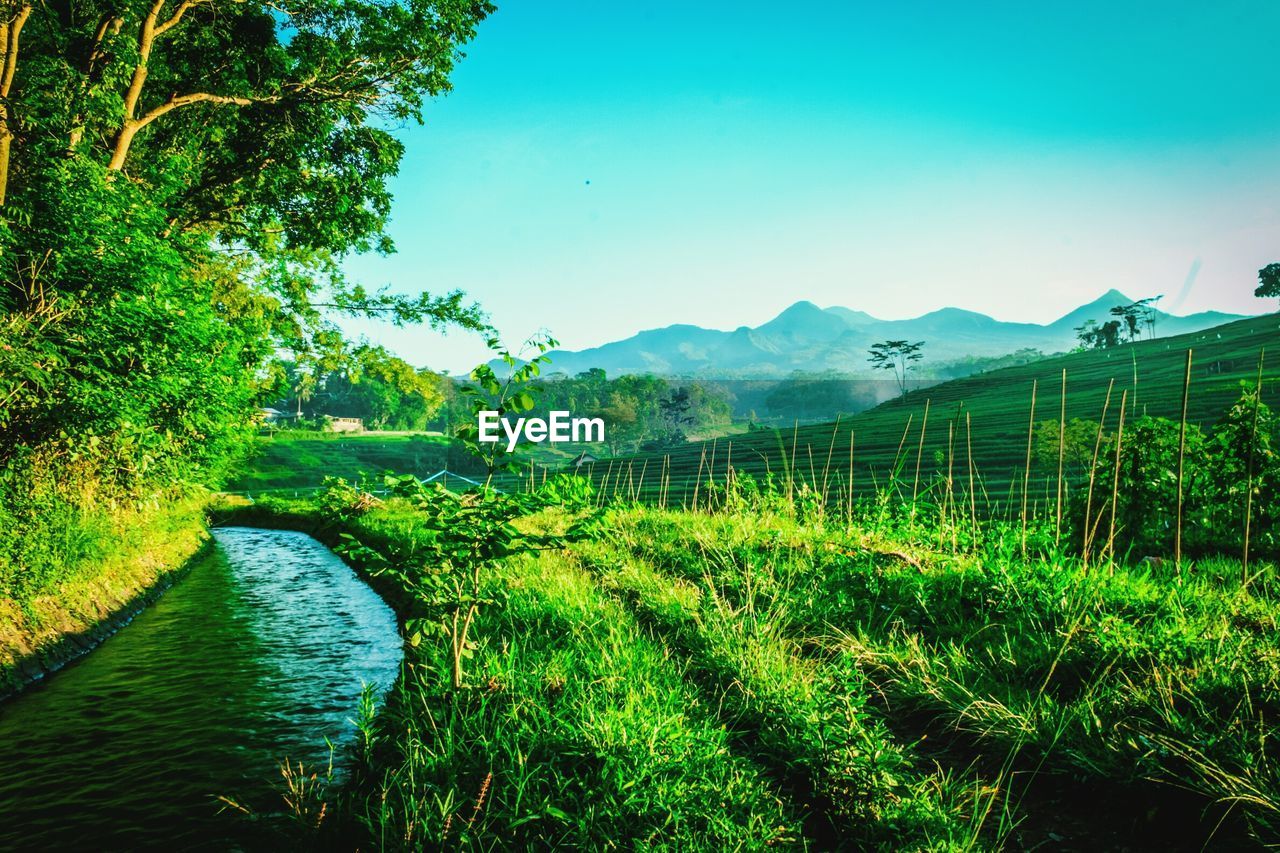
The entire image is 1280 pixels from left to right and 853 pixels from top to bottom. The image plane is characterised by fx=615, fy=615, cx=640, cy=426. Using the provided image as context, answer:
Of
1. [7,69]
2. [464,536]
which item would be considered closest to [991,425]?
[464,536]

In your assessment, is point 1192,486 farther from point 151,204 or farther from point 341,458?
point 341,458

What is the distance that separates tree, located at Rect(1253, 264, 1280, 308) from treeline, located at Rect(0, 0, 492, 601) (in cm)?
13900

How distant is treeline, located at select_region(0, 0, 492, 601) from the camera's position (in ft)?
25.1

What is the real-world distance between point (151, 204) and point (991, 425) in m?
58.1

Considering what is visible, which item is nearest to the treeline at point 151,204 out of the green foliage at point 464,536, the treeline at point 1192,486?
the green foliage at point 464,536

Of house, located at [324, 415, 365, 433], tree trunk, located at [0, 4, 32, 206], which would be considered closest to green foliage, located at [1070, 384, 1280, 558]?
tree trunk, located at [0, 4, 32, 206]

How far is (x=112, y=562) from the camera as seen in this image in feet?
31.4

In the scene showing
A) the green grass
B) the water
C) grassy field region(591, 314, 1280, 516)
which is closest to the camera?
the water

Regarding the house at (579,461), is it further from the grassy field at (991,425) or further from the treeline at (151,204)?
the treeline at (151,204)

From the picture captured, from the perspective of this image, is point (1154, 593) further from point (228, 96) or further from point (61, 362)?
point (228, 96)

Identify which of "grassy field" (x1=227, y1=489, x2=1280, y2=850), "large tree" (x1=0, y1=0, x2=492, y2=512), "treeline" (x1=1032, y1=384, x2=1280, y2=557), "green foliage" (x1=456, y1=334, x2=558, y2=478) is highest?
"large tree" (x1=0, y1=0, x2=492, y2=512)

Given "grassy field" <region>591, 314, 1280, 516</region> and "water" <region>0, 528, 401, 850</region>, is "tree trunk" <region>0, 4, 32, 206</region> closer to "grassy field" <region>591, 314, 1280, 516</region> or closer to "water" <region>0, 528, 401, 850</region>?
"water" <region>0, 528, 401, 850</region>

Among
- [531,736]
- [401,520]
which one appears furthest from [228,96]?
[531,736]

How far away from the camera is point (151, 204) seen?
8.86 m
